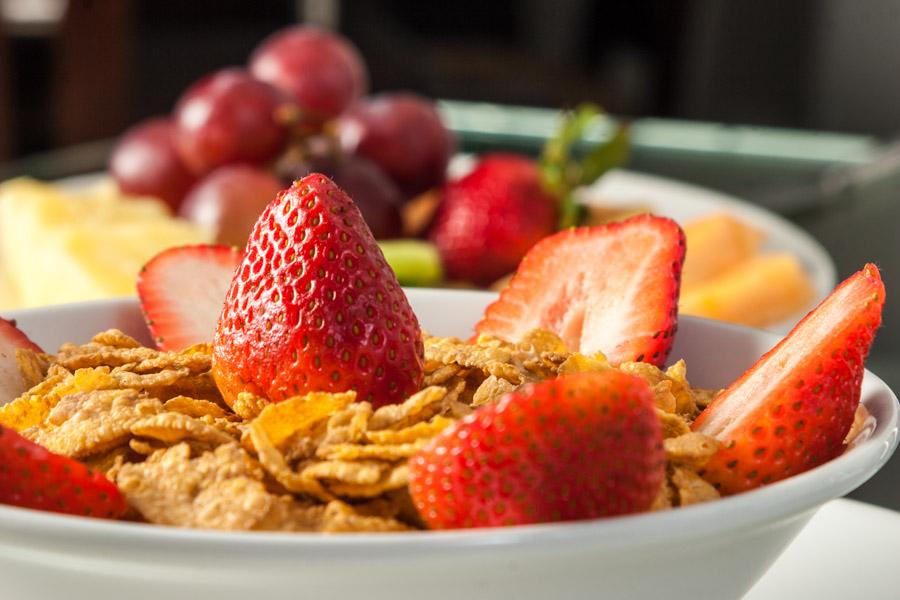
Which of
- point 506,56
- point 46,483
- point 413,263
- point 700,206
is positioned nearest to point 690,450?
point 46,483

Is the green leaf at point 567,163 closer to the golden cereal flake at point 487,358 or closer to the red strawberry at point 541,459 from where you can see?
the golden cereal flake at point 487,358

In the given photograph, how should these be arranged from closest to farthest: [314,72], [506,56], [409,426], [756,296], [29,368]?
[409,426]
[29,368]
[756,296]
[314,72]
[506,56]

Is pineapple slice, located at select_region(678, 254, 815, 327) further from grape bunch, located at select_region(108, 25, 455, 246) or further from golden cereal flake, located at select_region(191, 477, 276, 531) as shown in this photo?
golden cereal flake, located at select_region(191, 477, 276, 531)

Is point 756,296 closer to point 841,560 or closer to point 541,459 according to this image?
point 841,560

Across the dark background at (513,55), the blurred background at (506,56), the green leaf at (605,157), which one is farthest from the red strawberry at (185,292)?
the dark background at (513,55)

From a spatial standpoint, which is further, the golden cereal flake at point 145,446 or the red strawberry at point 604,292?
the red strawberry at point 604,292
